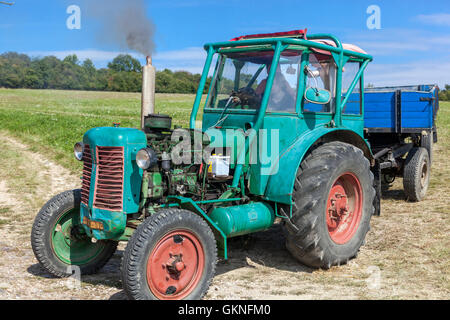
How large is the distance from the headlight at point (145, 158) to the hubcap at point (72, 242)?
1.27 m

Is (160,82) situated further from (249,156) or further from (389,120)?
(249,156)

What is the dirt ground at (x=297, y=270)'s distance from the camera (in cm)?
452

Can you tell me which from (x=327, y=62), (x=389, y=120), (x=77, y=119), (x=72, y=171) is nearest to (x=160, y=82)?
(x=77, y=119)

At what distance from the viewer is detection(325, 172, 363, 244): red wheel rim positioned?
544cm

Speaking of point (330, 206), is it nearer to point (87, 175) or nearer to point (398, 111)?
point (87, 175)

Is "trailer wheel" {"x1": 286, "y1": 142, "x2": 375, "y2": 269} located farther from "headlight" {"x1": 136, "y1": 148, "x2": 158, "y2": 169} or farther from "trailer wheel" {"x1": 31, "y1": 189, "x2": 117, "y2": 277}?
"trailer wheel" {"x1": 31, "y1": 189, "x2": 117, "y2": 277}

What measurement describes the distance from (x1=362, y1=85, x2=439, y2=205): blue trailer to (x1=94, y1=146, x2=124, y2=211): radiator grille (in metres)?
5.20

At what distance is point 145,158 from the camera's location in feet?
13.7

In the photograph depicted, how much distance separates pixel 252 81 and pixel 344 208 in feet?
6.00

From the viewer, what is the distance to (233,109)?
5.39 m

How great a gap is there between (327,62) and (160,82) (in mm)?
→ 25236

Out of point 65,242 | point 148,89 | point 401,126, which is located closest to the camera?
point 65,242

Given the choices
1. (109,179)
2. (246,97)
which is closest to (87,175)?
(109,179)
